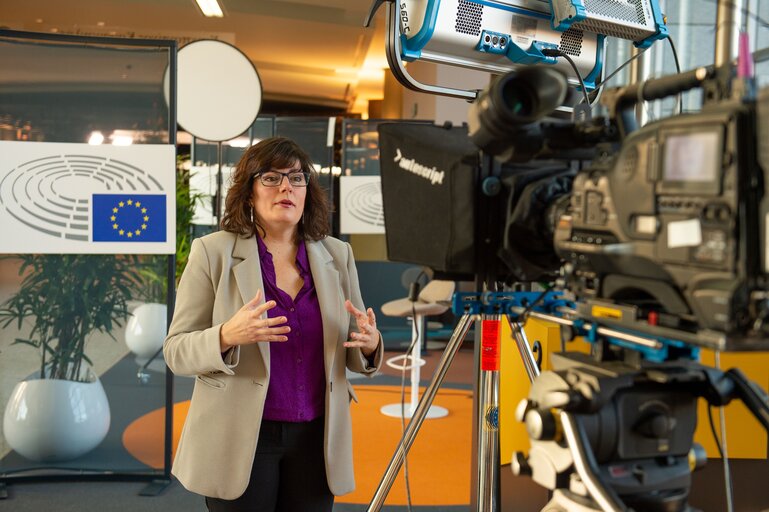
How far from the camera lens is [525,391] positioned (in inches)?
103

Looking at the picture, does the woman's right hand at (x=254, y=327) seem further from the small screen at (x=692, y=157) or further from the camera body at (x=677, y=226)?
the small screen at (x=692, y=157)

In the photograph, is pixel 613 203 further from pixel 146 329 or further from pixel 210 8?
pixel 210 8

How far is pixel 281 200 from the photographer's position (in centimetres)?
196

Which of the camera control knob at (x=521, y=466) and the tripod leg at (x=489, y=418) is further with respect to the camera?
the tripod leg at (x=489, y=418)

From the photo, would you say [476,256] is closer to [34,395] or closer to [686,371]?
[686,371]

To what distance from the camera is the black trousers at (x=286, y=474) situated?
188 centimetres

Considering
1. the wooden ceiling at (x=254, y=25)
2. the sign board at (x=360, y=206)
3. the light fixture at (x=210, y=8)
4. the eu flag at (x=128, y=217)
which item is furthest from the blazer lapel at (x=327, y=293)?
the light fixture at (x=210, y=8)

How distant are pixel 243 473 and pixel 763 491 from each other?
1.88m

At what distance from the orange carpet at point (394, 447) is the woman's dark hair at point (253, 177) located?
5.86 feet

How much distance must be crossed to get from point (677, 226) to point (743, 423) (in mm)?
2006

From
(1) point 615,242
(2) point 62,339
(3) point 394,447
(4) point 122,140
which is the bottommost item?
(3) point 394,447

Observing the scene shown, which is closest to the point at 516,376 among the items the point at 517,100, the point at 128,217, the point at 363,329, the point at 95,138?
the point at 363,329

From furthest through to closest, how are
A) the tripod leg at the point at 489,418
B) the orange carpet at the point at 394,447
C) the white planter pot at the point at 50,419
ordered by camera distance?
the orange carpet at the point at 394,447 < the white planter pot at the point at 50,419 < the tripod leg at the point at 489,418

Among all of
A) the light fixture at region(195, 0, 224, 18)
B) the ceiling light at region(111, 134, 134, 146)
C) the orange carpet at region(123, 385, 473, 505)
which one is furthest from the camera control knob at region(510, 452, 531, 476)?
the light fixture at region(195, 0, 224, 18)
